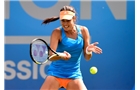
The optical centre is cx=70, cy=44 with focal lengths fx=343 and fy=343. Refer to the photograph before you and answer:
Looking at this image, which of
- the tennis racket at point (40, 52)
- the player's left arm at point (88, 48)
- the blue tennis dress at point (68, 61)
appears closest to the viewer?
the tennis racket at point (40, 52)

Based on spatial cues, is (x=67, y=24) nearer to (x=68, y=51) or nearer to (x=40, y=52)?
(x=68, y=51)

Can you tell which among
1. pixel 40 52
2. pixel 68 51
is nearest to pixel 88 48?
pixel 68 51

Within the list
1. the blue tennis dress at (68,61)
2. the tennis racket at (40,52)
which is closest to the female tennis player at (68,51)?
the blue tennis dress at (68,61)

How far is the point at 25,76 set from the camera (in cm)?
464

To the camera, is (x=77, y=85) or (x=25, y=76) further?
(x=25, y=76)

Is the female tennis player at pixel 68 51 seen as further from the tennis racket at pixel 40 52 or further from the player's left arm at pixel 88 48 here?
the tennis racket at pixel 40 52

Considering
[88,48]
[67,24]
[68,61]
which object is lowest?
[68,61]

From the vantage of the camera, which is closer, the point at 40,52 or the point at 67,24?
the point at 40,52

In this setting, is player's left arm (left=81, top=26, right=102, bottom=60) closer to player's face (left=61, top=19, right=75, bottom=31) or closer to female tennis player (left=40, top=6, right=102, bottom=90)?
female tennis player (left=40, top=6, right=102, bottom=90)

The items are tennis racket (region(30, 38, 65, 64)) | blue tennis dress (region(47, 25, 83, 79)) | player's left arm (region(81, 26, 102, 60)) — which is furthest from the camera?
blue tennis dress (region(47, 25, 83, 79))

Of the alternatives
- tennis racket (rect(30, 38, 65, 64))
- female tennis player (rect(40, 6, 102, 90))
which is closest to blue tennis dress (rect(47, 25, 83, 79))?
female tennis player (rect(40, 6, 102, 90))

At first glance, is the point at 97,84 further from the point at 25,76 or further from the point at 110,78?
the point at 25,76
